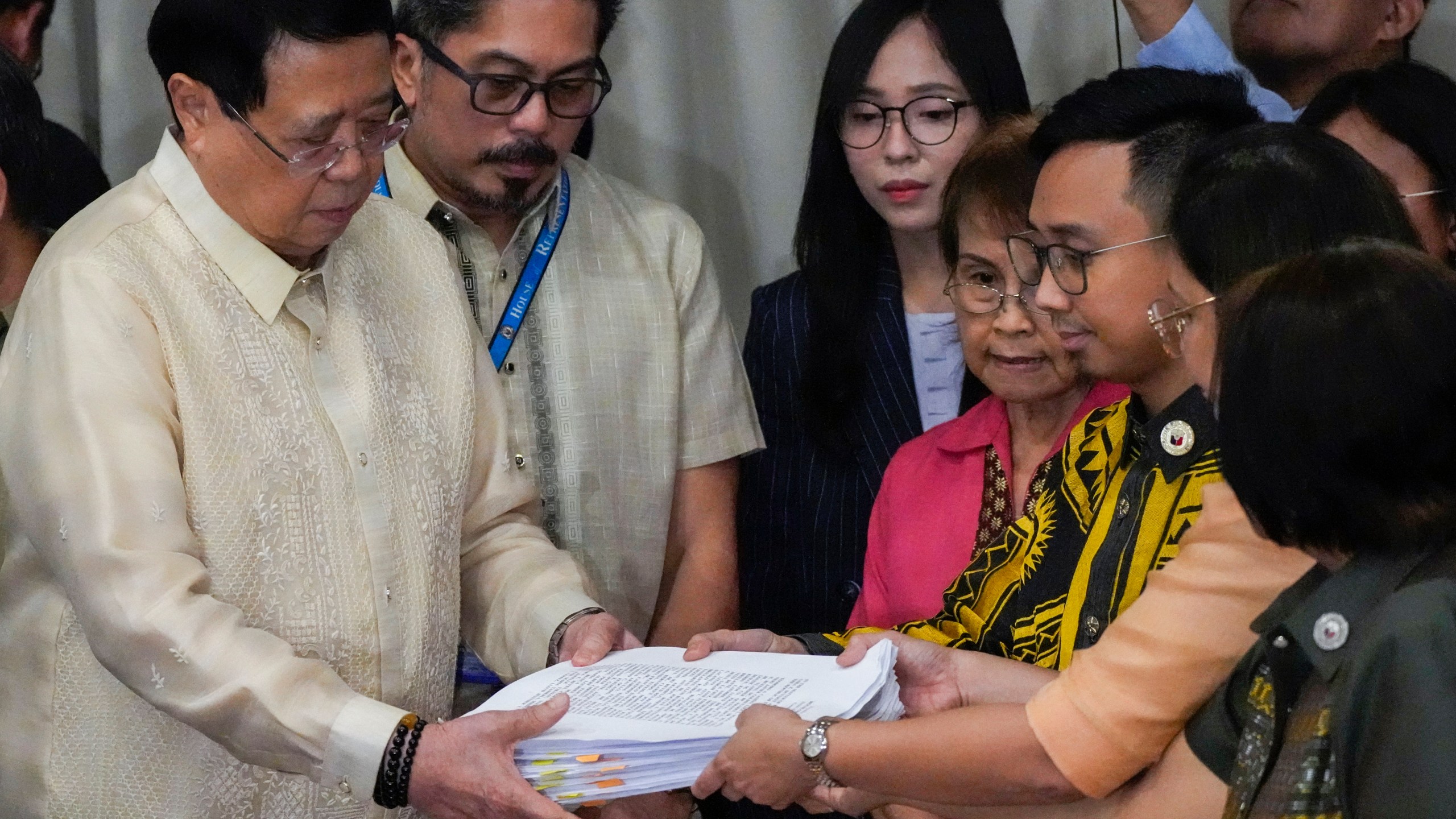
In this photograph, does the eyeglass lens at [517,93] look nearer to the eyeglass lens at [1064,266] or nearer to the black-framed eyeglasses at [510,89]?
the black-framed eyeglasses at [510,89]

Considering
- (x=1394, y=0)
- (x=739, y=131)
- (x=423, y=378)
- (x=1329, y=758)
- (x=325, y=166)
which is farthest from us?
(x=739, y=131)

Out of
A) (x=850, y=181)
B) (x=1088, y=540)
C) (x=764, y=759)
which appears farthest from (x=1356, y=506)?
(x=850, y=181)

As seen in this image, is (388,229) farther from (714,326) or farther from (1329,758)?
(1329,758)

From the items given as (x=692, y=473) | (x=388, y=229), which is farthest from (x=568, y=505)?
(x=388, y=229)

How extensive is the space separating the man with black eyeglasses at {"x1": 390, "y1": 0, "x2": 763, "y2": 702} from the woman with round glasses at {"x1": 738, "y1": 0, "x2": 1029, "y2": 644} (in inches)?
5.6

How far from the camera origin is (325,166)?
1.95m

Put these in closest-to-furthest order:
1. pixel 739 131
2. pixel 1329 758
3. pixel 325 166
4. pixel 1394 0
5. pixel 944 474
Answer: pixel 1329 758, pixel 325 166, pixel 944 474, pixel 1394 0, pixel 739 131

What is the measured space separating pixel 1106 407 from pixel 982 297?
13.1 inches

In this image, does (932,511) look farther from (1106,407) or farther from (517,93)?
(517,93)

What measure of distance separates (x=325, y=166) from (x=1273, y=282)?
1.18 meters

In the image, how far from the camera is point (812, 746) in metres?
1.79

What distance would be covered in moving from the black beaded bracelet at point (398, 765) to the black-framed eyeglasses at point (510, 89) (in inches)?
41.4

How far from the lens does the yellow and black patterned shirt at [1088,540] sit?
1795 mm

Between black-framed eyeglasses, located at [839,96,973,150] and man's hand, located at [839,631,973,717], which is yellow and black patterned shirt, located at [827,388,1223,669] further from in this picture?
black-framed eyeglasses, located at [839,96,973,150]
